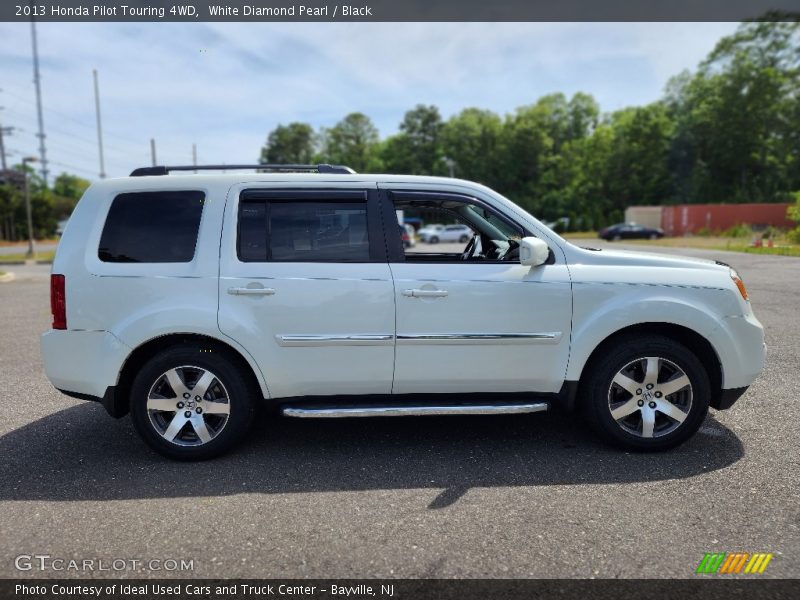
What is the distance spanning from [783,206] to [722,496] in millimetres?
49665

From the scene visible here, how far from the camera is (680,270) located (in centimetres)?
423

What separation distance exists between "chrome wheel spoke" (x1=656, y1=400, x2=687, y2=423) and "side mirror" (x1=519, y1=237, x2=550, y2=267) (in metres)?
1.31

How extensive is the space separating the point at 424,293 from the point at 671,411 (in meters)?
1.90

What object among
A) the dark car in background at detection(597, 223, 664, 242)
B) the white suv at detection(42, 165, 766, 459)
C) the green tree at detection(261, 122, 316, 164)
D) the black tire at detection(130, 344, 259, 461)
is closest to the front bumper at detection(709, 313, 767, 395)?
the white suv at detection(42, 165, 766, 459)

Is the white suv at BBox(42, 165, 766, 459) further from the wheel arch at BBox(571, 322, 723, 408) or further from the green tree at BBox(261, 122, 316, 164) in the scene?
the green tree at BBox(261, 122, 316, 164)

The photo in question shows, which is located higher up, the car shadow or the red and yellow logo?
the red and yellow logo

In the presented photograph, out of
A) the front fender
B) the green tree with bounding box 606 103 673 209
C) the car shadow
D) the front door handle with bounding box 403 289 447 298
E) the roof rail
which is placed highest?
the green tree with bounding box 606 103 673 209

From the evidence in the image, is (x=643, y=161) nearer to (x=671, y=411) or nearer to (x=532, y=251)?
(x=671, y=411)

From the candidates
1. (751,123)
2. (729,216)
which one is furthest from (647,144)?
(729,216)

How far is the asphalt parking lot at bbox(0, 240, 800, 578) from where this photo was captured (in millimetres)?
2910

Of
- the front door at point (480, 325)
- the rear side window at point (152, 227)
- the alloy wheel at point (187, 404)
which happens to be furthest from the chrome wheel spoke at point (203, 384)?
the front door at point (480, 325)

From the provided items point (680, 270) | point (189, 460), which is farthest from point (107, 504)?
point (680, 270)

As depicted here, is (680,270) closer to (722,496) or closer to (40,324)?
(722,496)

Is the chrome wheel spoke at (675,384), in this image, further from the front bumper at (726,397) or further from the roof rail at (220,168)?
the roof rail at (220,168)
